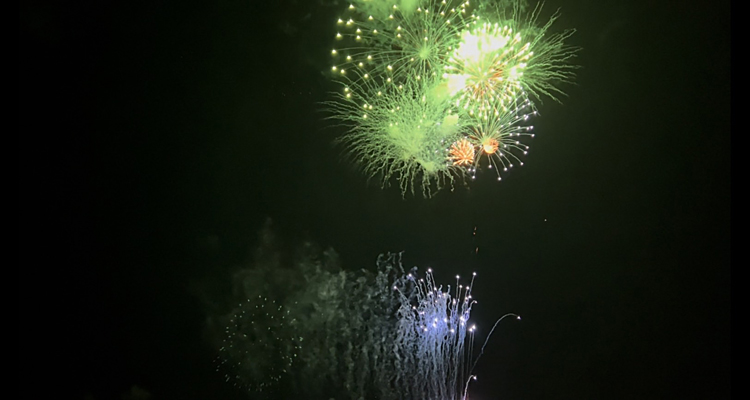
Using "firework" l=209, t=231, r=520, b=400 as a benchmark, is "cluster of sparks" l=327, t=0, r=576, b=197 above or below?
above

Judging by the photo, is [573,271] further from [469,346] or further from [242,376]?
[242,376]

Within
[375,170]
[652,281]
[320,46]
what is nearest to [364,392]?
[375,170]

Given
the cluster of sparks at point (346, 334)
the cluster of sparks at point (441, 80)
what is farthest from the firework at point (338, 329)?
the cluster of sparks at point (441, 80)

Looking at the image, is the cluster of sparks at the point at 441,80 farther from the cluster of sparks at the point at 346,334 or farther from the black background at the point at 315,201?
the cluster of sparks at the point at 346,334

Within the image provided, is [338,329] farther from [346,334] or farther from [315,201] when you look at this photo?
[315,201]

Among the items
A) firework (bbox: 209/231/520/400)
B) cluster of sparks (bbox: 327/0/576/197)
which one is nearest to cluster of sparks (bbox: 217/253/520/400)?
firework (bbox: 209/231/520/400)

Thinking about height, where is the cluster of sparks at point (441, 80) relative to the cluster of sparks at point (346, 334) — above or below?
above

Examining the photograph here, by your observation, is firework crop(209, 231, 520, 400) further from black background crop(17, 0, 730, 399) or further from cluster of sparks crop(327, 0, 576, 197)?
cluster of sparks crop(327, 0, 576, 197)
